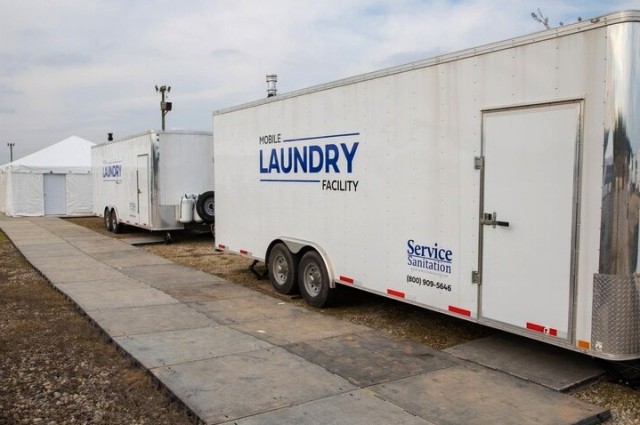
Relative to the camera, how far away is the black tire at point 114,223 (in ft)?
59.9

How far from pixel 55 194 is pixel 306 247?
897 inches

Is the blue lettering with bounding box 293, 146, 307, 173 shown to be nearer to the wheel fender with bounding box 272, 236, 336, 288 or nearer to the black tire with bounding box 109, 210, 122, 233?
the wheel fender with bounding box 272, 236, 336, 288

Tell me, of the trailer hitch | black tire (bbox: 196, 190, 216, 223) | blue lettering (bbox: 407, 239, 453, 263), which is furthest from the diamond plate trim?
black tire (bbox: 196, 190, 216, 223)

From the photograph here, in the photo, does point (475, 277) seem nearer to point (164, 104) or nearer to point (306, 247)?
point (306, 247)

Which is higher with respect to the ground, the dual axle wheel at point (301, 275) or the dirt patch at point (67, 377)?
the dual axle wheel at point (301, 275)

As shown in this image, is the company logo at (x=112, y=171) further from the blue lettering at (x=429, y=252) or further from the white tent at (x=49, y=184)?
the blue lettering at (x=429, y=252)

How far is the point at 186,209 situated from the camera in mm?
14656

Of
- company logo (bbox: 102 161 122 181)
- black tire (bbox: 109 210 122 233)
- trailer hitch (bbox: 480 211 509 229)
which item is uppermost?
company logo (bbox: 102 161 122 181)

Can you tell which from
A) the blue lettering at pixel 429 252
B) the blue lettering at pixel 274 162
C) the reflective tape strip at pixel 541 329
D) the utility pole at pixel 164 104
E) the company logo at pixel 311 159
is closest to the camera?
the reflective tape strip at pixel 541 329

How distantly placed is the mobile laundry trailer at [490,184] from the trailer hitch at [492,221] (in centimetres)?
3

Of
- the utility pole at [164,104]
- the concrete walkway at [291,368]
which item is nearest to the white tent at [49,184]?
the utility pole at [164,104]

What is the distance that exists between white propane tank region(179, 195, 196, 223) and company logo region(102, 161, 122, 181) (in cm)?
384

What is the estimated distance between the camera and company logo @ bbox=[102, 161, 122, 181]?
17.6 meters

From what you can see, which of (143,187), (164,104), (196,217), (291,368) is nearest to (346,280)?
(291,368)
